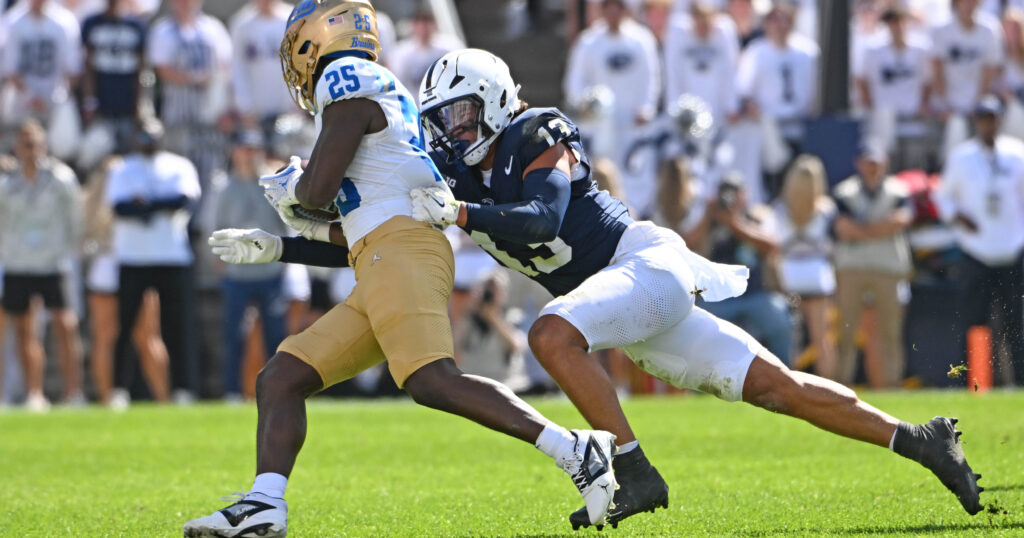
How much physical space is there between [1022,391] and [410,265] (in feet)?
26.0

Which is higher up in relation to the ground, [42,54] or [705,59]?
[42,54]

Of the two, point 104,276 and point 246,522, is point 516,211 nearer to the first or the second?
point 246,522

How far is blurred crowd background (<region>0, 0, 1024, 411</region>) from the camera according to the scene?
1215cm

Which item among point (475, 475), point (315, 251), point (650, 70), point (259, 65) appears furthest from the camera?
point (259, 65)

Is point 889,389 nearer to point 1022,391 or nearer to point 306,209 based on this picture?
point 1022,391

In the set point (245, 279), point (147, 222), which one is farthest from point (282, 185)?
point (245, 279)

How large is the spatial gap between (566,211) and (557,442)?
0.91 metres

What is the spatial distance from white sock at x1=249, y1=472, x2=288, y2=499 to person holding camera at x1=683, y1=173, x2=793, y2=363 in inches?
277

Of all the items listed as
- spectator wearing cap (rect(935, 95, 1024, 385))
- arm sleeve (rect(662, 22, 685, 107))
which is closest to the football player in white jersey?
spectator wearing cap (rect(935, 95, 1024, 385))

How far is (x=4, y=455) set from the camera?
8664 millimetres

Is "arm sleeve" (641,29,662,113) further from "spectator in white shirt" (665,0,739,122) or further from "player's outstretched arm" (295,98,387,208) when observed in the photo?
"player's outstretched arm" (295,98,387,208)

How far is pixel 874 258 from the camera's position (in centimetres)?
1223

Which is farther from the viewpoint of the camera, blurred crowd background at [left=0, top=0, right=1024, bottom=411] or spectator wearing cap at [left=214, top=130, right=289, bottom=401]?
spectator wearing cap at [left=214, top=130, right=289, bottom=401]

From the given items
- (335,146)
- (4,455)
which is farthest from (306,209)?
(4,455)
